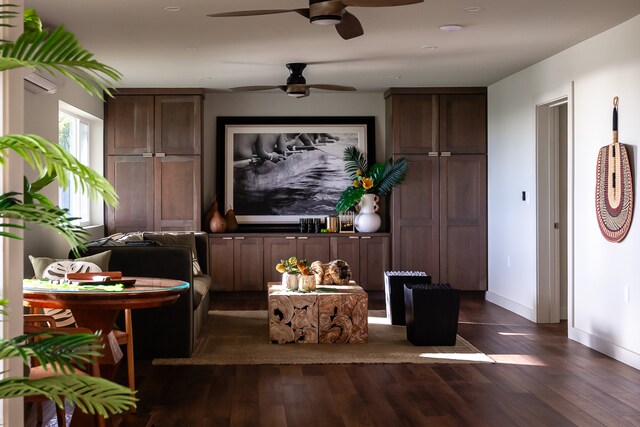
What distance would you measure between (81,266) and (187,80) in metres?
4.17

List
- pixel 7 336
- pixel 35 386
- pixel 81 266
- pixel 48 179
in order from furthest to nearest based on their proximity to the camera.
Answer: pixel 81 266
pixel 7 336
pixel 48 179
pixel 35 386

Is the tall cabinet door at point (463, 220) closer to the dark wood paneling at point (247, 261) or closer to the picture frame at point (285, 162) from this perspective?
the picture frame at point (285, 162)

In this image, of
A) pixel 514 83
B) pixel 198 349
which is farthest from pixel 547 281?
pixel 198 349

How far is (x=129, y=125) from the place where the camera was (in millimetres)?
9094

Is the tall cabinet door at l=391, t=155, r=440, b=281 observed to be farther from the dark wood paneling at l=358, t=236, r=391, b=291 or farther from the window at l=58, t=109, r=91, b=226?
the window at l=58, t=109, r=91, b=226

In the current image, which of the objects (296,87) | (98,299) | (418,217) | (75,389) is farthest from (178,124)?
(75,389)

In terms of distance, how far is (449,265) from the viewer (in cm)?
921

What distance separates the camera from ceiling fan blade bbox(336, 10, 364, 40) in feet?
14.6

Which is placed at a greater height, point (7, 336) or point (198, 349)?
point (7, 336)

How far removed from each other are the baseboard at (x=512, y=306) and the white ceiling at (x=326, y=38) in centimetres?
243

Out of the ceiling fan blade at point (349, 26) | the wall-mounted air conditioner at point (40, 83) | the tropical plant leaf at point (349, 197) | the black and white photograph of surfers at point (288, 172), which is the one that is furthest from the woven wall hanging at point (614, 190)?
the wall-mounted air conditioner at point (40, 83)

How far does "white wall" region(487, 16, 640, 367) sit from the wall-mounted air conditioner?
4.23 m

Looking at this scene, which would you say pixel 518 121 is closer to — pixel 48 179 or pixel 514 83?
pixel 514 83

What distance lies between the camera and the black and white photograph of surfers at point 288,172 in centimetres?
966
